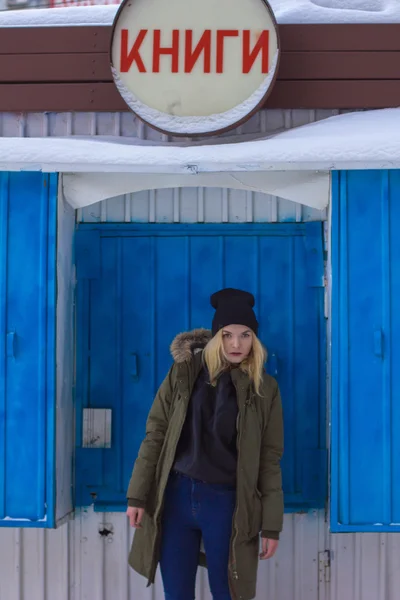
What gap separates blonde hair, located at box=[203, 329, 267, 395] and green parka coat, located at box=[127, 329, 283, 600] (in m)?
0.04

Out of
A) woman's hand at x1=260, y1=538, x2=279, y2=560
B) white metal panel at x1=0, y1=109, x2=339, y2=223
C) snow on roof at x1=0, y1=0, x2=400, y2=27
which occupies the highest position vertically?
snow on roof at x1=0, y1=0, x2=400, y2=27

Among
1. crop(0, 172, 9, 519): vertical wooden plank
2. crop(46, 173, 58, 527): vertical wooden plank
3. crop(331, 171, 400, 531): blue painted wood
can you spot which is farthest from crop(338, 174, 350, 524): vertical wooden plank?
crop(0, 172, 9, 519): vertical wooden plank

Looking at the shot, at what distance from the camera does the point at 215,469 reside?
2754mm

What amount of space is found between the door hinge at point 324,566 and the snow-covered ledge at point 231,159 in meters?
2.12

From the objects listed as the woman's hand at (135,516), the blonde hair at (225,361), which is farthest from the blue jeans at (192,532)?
the blonde hair at (225,361)

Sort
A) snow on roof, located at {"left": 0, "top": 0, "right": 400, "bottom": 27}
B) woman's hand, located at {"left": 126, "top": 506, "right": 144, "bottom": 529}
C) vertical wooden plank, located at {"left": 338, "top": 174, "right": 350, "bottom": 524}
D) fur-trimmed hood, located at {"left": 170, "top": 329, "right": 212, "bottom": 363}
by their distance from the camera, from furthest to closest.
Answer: snow on roof, located at {"left": 0, "top": 0, "right": 400, "bottom": 27}, vertical wooden plank, located at {"left": 338, "top": 174, "right": 350, "bottom": 524}, fur-trimmed hood, located at {"left": 170, "top": 329, "right": 212, "bottom": 363}, woman's hand, located at {"left": 126, "top": 506, "right": 144, "bottom": 529}

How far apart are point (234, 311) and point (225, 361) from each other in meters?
0.26

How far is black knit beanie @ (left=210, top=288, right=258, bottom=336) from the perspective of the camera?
2.92 m

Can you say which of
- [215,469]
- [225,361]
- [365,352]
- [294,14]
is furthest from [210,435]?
[294,14]

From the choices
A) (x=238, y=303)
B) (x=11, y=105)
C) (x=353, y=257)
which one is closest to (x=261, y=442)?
(x=238, y=303)

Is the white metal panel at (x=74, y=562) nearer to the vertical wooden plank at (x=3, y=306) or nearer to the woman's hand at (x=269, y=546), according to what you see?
the vertical wooden plank at (x=3, y=306)

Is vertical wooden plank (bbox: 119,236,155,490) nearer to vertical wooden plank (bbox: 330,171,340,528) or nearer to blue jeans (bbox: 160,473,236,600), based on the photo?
blue jeans (bbox: 160,473,236,600)

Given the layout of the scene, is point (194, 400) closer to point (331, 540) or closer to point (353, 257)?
point (353, 257)

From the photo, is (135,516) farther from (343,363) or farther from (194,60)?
(194,60)
